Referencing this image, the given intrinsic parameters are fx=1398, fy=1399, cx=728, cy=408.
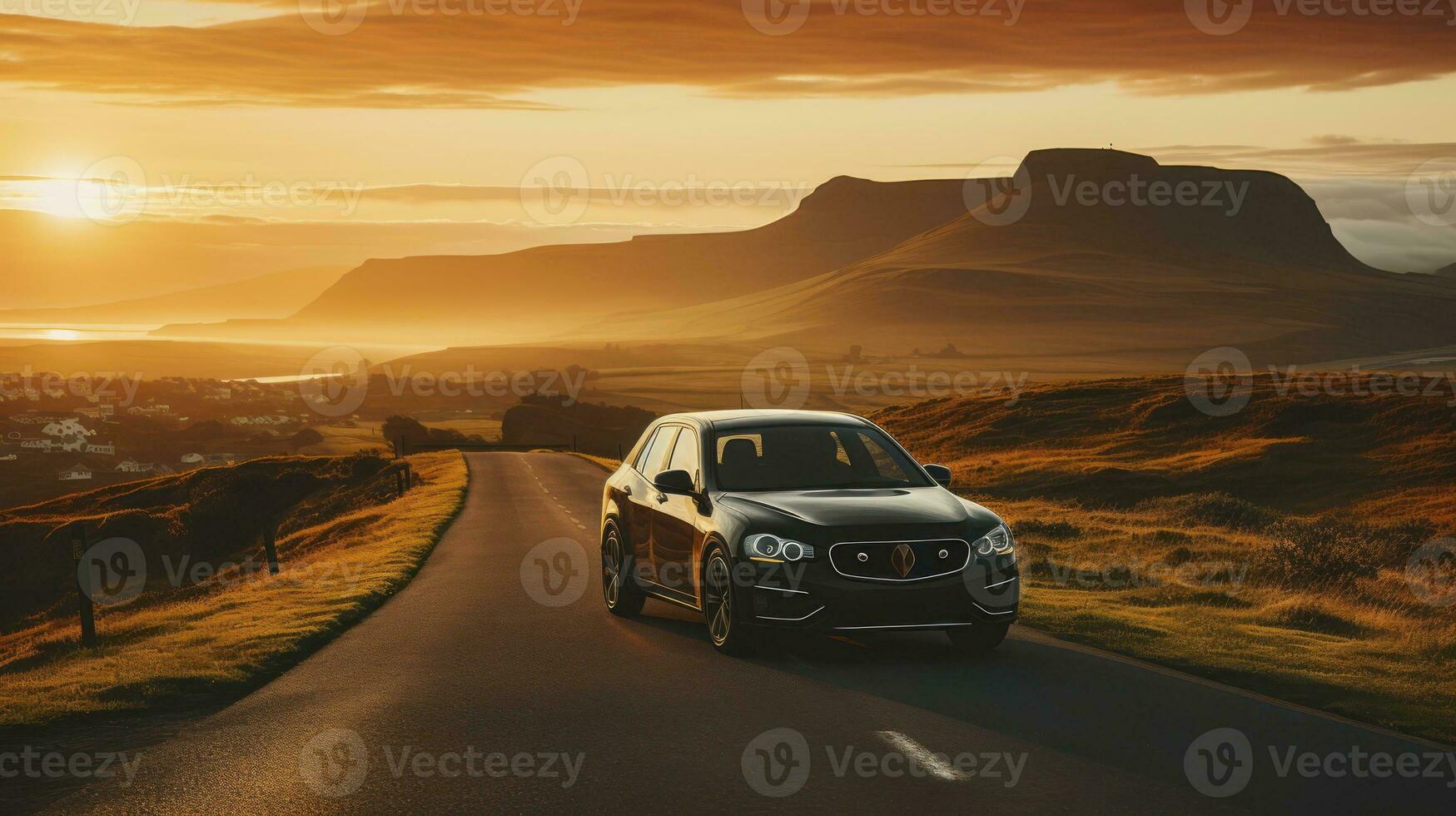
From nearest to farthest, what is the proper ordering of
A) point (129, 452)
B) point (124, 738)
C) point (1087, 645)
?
point (124, 738), point (1087, 645), point (129, 452)

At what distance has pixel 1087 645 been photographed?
12211mm

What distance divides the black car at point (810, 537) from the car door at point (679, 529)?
0.06 ft

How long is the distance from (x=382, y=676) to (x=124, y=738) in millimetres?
2253

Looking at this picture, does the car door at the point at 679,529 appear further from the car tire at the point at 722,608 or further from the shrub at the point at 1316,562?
the shrub at the point at 1316,562

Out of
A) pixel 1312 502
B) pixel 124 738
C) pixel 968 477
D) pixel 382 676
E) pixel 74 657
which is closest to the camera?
pixel 124 738

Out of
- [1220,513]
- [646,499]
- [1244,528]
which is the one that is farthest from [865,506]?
[1220,513]

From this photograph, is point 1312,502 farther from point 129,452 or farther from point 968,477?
point 129,452

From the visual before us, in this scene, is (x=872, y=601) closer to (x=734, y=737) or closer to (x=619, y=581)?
(x=734, y=737)

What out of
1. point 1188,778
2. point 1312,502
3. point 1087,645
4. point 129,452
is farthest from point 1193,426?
point 129,452

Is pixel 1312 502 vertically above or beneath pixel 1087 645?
beneath

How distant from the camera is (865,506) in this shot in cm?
1079

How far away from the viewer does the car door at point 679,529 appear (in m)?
11.7

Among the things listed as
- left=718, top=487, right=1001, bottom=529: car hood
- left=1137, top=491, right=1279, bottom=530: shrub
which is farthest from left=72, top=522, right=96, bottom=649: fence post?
left=1137, top=491, right=1279, bottom=530: shrub

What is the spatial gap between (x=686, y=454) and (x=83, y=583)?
574cm
